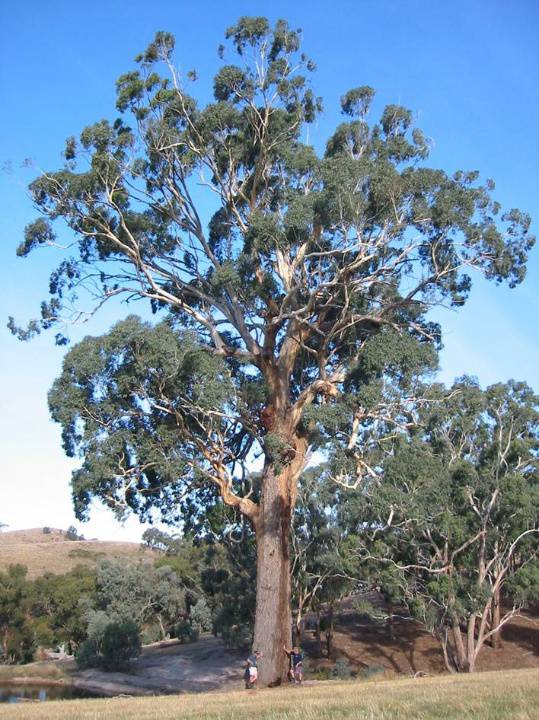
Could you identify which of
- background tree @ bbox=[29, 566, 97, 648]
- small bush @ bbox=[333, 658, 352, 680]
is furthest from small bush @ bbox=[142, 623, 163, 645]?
small bush @ bbox=[333, 658, 352, 680]

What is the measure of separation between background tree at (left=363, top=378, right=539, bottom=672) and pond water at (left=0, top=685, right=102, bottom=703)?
13409 millimetres

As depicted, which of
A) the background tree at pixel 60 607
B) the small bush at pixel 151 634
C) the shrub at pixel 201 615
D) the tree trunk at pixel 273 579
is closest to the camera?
the tree trunk at pixel 273 579

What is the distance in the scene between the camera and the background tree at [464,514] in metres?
26.6

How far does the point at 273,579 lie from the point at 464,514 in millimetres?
13390

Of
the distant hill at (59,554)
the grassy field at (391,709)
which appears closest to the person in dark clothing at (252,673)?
the grassy field at (391,709)

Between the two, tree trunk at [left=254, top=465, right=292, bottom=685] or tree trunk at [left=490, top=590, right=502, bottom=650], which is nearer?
tree trunk at [left=254, top=465, right=292, bottom=685]

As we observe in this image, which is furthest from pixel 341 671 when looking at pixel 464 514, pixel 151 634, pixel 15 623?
pixel 151 634

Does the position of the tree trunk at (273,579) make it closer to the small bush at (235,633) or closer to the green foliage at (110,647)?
the small bush at (235,633)

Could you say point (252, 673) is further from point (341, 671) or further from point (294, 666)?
point (341, 671)

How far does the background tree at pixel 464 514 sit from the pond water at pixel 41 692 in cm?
1341

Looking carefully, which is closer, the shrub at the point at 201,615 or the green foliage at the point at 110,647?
the green foliage at the point at 110,647

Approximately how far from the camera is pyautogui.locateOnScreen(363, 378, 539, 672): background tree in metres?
26.6

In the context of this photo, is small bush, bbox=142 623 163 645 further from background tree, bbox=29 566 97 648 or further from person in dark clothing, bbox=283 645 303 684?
person in dark clothing, bbox=283 645 303 684

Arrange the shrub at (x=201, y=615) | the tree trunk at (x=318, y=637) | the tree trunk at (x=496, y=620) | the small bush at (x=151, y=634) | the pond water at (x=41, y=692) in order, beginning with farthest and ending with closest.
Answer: the small bush at (x=151, y=634) < the shrub at (x=201, y=615) < the tree trunk at (x=318, y=637) < the tree trunk at (x=496, y=620) < the pond water at (x=41, y=692)
